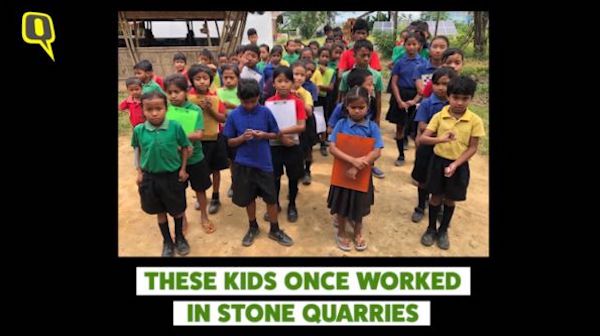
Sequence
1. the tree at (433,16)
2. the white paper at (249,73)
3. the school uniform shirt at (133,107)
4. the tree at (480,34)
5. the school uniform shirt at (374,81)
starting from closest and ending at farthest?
the school uniform shirt at (133,107) < the school uniform shirt at (374,81) < the white paper at (249,73) < the tree at (480,34) < the tree at (433,16)

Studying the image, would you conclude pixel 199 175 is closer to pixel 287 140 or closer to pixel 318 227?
pixel 287 140

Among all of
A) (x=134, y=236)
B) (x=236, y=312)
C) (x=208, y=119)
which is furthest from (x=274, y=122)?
(x=134, y=236)

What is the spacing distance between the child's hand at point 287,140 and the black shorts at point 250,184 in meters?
0.32

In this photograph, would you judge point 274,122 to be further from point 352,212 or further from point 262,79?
point 262,79

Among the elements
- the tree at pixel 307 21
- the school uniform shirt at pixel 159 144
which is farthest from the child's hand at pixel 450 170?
the tree at pixel 307 21

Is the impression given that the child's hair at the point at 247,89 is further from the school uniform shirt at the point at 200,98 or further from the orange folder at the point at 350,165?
the orange folder at the point at 350,165

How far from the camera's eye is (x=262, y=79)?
442 centimetres

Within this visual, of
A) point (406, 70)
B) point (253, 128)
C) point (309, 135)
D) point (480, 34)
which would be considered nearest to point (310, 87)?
point (309, 135)

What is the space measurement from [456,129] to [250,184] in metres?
1.76

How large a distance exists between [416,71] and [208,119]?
8.32ft

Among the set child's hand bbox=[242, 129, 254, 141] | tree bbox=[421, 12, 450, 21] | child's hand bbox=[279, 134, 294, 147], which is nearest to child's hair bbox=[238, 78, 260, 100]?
child's hand bbox=[242, 129, 254, 141]

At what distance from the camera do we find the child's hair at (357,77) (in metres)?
3.55

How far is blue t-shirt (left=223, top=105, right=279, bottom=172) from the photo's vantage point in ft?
9.96

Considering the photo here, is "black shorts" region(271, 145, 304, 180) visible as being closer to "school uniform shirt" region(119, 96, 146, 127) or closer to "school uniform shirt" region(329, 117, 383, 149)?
"school uniform shirt" region(329, 117, 383, 149)
